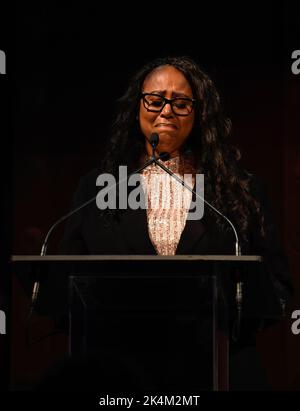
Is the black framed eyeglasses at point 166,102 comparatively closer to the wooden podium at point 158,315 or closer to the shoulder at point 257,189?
the shoulder at point 257,189

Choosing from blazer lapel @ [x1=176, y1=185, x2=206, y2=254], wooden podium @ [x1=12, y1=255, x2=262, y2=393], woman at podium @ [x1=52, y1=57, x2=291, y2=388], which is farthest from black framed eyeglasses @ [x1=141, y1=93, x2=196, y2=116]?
wooden podium @ [x1=12, y1=255, x2=262, y2=393]

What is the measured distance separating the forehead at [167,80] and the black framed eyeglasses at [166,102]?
4cm

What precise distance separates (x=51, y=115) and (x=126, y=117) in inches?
38.8

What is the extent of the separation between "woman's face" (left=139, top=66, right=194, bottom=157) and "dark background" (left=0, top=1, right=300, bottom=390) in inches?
38.6

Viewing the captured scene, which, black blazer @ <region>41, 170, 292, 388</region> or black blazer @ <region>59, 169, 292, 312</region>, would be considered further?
black blazer @ <region>59, 169, 292, 312</region>

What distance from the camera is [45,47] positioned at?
380 centimetres

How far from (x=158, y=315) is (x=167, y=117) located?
780 mm

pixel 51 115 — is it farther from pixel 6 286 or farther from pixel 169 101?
pixel 169 101

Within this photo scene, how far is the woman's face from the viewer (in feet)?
8.98

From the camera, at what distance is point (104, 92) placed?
387 cm

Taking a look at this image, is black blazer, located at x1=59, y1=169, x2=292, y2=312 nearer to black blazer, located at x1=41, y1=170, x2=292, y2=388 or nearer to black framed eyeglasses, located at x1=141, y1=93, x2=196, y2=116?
black blazer, located at x1=41, y1=170, x2=292, y2=388

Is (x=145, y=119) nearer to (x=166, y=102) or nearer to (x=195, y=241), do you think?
(x=166, y=102)

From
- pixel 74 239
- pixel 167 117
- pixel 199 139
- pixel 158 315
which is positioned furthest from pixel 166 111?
pixel 158 315

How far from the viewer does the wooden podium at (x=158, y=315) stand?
2104mm
